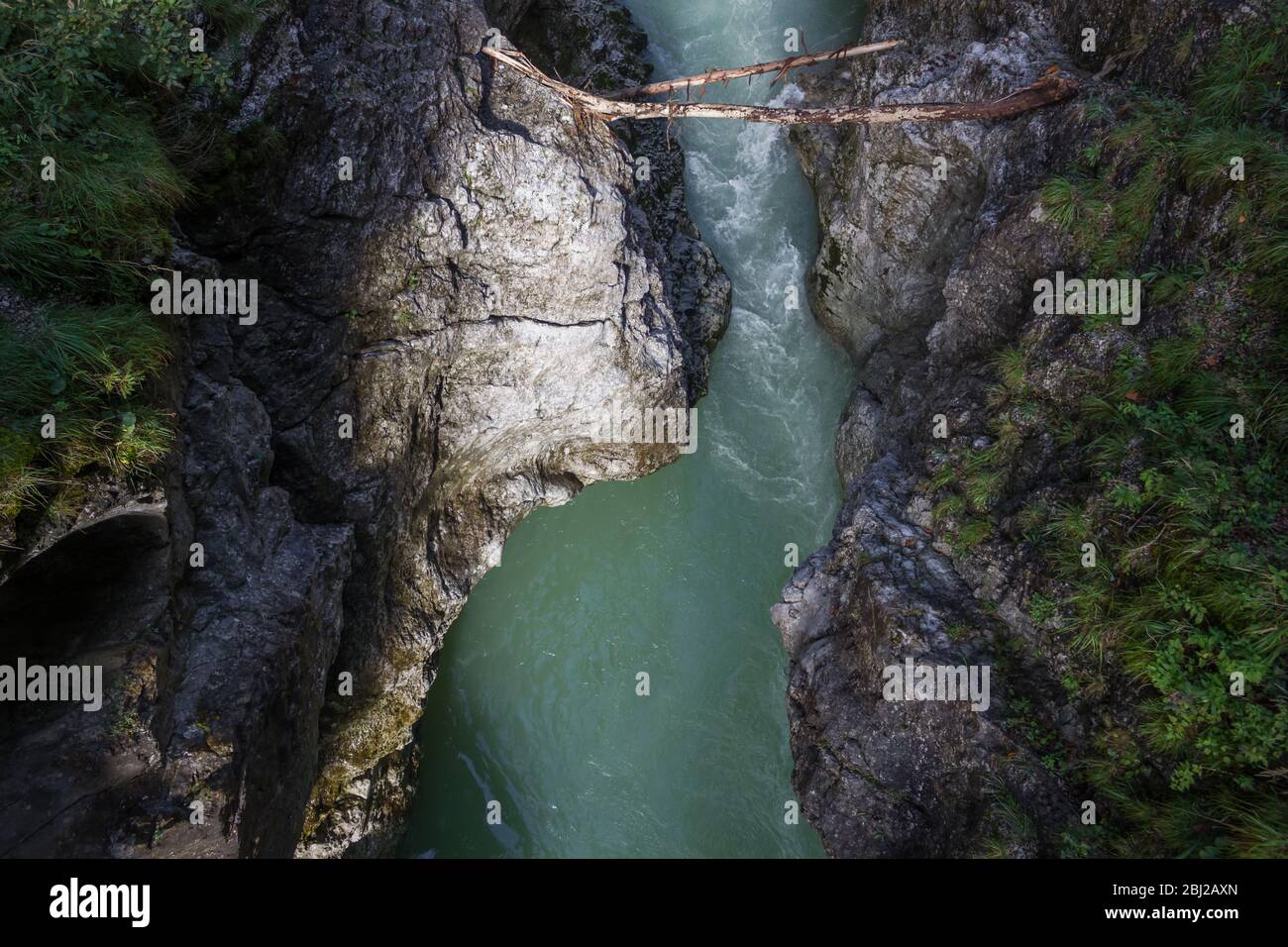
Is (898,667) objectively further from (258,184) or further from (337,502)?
(258,184)

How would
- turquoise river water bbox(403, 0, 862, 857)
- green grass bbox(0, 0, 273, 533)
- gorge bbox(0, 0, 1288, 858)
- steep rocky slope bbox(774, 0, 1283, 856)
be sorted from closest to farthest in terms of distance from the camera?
green grass bbox(0, 0, 273, 533) < gorge bbox(0, 0, 1288, 858) < steep rocky slope bbox(774, 0, 1283, 856) < turquoise river water bbox(403, 0, 862, 857)

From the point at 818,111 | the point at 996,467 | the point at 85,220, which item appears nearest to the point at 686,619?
the point at 996,467

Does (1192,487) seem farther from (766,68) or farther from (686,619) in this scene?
(766,68)

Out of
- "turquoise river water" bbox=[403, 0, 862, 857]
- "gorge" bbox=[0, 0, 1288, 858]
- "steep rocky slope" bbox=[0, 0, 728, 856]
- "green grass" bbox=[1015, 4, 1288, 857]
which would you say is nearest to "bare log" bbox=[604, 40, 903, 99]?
"gorge" bbox=[0, 0, 1288, 858]

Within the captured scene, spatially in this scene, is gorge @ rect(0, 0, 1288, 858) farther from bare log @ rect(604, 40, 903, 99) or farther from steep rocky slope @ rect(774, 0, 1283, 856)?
bare log @ rect(604, 40, 903, 99)

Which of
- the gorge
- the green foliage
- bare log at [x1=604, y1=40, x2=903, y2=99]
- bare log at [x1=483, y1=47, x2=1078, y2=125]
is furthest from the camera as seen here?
bare log at [x1=604, y1=40, x2=903, y2=99]

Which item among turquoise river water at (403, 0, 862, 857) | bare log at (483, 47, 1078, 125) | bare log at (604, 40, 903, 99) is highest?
bare log at (604, 40, 903, 99)
